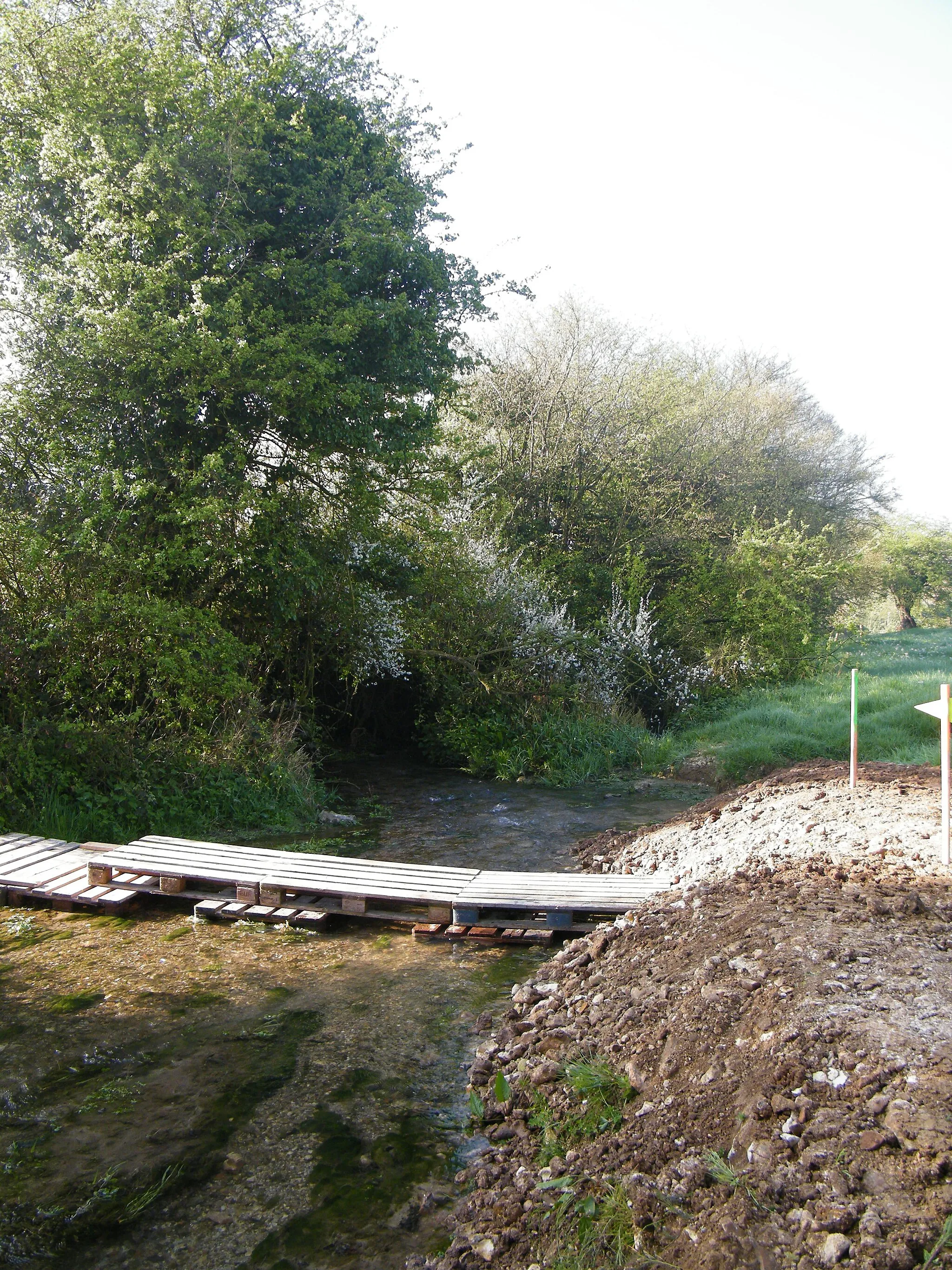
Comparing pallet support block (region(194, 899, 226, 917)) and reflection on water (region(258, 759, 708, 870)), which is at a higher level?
pallet support block (region(194, 899, 226, 917))

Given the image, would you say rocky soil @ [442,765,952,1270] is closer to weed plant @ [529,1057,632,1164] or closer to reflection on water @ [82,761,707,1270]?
weed plant @ [529,1057,632,1164]

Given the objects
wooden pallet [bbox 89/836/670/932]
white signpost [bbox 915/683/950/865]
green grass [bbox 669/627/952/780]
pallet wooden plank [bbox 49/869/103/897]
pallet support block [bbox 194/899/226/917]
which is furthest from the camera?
green grass [bbox 669/627/952/780]

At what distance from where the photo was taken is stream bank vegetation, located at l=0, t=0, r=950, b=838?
917 cm

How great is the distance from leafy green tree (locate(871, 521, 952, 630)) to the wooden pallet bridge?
32730 mm

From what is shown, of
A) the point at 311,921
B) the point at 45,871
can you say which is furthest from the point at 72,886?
the point at 311,921

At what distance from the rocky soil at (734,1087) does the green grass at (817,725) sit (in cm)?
595

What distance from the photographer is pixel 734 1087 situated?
3.38 meters

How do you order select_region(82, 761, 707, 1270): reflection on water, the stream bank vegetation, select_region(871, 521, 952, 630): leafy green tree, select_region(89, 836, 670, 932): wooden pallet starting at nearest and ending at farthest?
select_region(82, 761, 707, 1270): reflection on water
select_region(89, 836, 670, 932): wooden pallet
the stream bank vegetation
select_region(871, 521, 952, 630): leafy green tree

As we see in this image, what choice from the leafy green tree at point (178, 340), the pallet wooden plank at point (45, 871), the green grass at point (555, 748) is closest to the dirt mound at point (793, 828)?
the green grass at point (555, 748)

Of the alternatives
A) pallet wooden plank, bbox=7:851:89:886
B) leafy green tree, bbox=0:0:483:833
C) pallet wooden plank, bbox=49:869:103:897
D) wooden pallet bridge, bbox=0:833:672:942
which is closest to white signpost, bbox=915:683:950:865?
wooden pallet bridge, bbox=0:833:672:942

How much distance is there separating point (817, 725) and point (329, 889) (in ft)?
28.4

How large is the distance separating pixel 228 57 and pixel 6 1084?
36.6 feet

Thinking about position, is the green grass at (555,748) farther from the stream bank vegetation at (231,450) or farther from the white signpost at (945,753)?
the white signpost at (945,753)

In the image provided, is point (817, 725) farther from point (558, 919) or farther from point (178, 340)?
point (178, 340)
